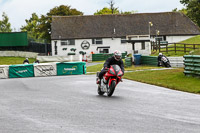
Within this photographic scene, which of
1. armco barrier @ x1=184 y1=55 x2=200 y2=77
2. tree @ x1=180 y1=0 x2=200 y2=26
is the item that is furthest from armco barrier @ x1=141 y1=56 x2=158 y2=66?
tree @ x1=180 y1=0 x2=200 y2=26

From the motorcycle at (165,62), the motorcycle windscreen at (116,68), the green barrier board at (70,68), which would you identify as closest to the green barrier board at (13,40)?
the green barrier board at (70,68)

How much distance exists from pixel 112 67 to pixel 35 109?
410 centimetres

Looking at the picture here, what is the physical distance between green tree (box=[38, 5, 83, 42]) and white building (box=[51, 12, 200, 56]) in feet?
36.5

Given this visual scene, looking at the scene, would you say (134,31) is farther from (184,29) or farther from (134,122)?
(134,122)

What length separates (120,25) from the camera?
74500mm

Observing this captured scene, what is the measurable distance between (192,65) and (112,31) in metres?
52.4

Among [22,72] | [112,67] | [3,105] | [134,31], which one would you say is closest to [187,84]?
[112,67]

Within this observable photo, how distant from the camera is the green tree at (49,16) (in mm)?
86875

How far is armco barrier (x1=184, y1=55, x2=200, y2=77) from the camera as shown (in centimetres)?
2142

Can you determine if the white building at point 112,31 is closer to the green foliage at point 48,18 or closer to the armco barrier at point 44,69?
the green foliage at point 48,18

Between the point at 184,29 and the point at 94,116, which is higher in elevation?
the point at 184,29

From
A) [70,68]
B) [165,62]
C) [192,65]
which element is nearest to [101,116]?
[192,65]

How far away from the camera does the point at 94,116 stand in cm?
978

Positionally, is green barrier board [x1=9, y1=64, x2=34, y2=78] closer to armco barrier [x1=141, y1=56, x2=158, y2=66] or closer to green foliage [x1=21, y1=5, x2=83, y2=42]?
armco barrier [x1=141, y1=56, x2=158, y2=66]
